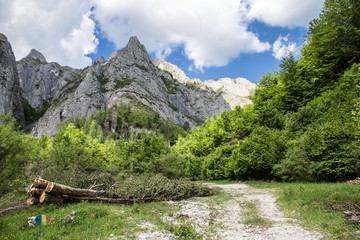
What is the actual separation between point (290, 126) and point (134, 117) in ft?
339

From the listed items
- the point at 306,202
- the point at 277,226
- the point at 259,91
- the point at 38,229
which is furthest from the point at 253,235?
the point at 259,91

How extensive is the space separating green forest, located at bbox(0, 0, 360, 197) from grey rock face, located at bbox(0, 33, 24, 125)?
132427 millimetres

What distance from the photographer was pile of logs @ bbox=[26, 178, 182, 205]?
9.87 meters

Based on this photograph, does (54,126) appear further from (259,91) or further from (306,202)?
(306,202)

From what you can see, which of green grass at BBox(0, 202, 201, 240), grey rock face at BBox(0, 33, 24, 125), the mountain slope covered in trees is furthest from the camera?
grey rock face at BBox(0, 33, 24, 125)

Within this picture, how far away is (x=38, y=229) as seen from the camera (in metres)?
7.10

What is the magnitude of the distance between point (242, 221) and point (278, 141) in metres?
15.1

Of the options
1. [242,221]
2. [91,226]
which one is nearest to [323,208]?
[242,221]

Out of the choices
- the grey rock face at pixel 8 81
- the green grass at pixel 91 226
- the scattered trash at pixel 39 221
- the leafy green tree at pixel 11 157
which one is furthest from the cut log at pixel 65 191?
the grey rock face at pixel 8 81

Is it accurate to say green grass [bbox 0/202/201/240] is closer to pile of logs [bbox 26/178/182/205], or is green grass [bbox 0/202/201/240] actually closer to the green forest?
pile of logs [bbox 26/178/182/205]

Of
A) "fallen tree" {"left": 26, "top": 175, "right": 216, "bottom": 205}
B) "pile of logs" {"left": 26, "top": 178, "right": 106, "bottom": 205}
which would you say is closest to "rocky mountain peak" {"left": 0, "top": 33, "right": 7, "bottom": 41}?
"pile of logs" {"left": 26, "top": 178, "right": 106, "bottom": 205}

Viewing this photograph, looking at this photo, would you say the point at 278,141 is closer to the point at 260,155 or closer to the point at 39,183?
the point at 260,155

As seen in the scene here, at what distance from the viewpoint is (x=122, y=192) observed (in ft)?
40.1

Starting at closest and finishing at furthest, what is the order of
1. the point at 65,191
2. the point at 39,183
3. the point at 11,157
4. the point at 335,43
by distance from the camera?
the point at 39,183
the point at 65,191
the point at 11,157
the point at 335,43
